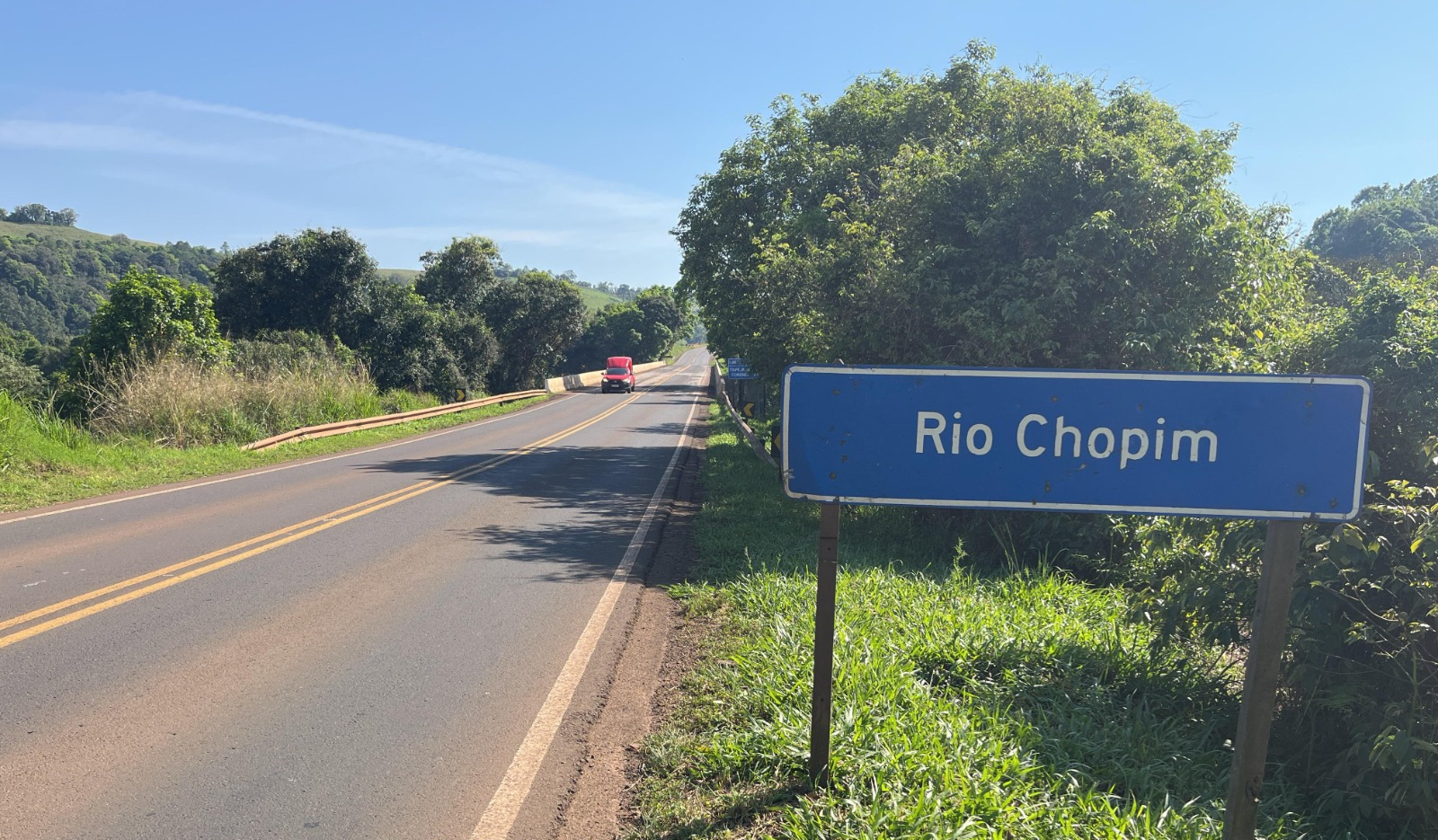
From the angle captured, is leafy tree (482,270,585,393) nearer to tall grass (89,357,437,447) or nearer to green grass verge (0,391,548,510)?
→ tall grass (89,357,437,447)

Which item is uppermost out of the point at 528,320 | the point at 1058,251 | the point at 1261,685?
the point at 528,320

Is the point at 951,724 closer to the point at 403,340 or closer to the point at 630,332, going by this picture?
the point at 403,340

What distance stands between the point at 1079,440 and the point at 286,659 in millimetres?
4667

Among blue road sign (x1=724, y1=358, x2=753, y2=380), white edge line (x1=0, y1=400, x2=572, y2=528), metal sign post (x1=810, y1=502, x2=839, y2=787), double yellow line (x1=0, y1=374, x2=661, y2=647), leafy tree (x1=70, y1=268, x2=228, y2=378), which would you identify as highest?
leafy tree (x1=70, y1=268, x2=228, y2=378)

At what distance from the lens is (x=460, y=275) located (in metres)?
53.9

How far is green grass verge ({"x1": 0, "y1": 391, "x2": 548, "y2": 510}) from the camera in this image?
456 inches

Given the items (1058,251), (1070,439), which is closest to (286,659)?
(1070,439)

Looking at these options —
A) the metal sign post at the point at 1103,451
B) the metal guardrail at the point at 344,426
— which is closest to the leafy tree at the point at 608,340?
the metal guardrail at the point at 344,426

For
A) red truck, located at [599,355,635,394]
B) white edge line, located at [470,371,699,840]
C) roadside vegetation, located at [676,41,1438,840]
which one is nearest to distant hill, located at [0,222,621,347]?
red truck, located at [599,355,635,394]

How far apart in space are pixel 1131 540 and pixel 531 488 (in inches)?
335

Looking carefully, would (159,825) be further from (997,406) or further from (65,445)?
(65,445)

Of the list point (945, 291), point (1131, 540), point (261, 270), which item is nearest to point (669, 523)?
point (945, 291)

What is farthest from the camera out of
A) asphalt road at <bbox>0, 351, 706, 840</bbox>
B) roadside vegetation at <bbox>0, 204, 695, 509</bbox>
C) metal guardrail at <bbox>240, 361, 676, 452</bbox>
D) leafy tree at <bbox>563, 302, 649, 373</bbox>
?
leafy tree at <bbox>563, 302, 649, 373</bbox>

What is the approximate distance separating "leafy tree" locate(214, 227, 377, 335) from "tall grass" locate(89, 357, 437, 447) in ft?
40.9
